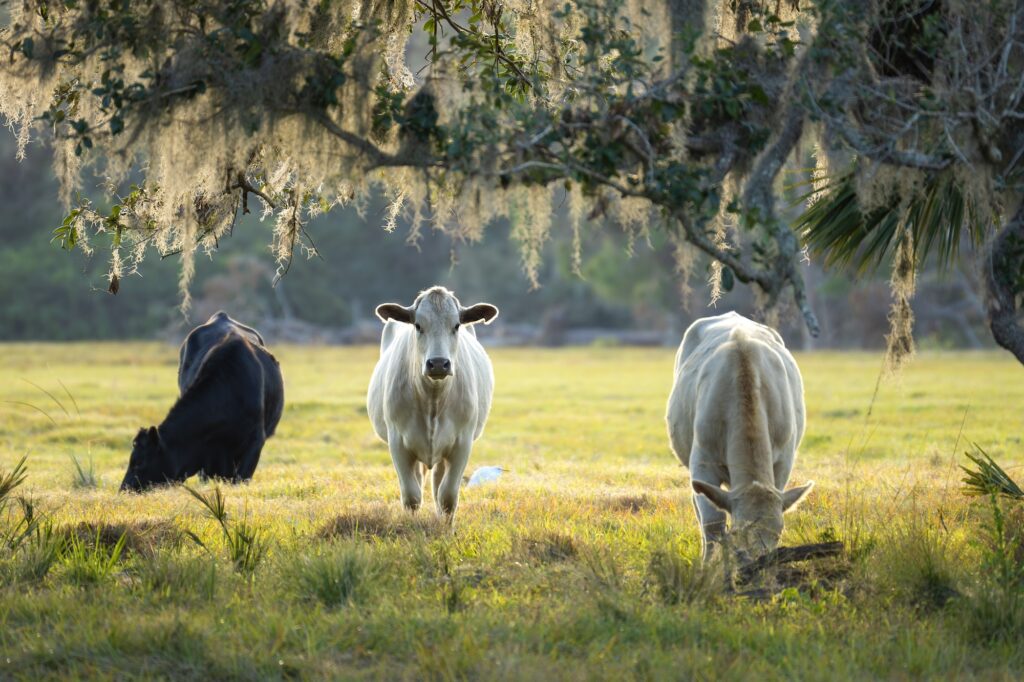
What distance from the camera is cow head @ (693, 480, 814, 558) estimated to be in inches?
245

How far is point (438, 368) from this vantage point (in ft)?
26.9

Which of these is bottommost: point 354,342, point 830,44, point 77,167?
point 354,342

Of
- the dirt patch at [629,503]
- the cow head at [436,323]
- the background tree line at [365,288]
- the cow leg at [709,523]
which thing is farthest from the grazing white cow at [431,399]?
Result: the background tree line at [365,288]

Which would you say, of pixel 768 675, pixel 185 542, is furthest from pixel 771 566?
pixel 185 542

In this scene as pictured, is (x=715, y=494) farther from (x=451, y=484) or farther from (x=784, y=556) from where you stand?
(x=451, y=484)

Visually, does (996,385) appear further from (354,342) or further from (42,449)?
(354,342)

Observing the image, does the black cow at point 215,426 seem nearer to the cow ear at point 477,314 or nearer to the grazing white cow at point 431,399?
the grazing white cow at point 431,399

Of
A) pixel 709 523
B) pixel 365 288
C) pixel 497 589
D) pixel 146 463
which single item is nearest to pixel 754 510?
pixel 709 523

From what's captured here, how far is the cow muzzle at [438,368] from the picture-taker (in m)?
8.20

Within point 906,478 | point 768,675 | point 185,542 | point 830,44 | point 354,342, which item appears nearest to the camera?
point 768,675

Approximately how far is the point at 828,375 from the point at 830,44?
960 inches

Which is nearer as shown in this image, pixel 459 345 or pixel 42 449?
pixel 459 345

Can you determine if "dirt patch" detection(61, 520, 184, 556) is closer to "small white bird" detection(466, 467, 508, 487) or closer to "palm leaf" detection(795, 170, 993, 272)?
"small white bird" detection(466, 467, 508, 487)

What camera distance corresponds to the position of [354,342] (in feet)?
172
